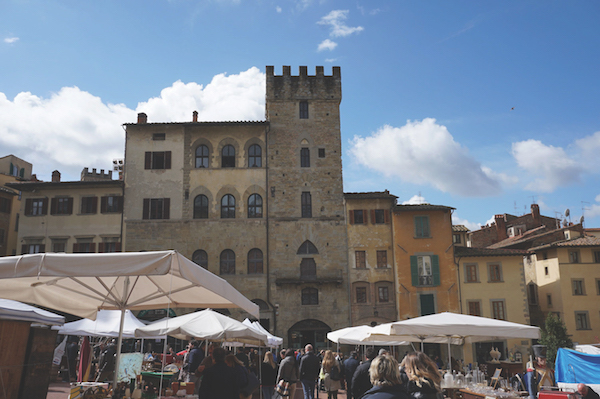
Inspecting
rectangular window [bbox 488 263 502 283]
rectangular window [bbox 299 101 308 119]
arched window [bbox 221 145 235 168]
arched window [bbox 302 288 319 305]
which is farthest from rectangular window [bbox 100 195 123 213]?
rectangular window [bbox 488 263 502 283]

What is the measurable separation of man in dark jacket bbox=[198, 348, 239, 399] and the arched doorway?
81.5 ft

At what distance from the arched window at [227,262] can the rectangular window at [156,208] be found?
4536 mm

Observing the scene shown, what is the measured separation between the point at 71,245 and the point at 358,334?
23502 mm

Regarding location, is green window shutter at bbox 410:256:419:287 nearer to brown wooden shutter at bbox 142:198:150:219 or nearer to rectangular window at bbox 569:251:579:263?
rectangular window at bbox 569:251:579:263

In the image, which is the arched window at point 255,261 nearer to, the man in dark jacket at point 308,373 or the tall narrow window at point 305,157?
the tall narrow window at point 305,157

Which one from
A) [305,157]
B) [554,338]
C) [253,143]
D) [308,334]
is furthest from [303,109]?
[554,338]

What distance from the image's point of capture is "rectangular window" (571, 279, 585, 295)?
34.9 meters

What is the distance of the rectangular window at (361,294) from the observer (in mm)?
31828

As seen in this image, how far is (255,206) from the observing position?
32.8 meters

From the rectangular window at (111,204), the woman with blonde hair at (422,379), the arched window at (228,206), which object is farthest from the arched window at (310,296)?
the woman with blonde hair at (422,379)

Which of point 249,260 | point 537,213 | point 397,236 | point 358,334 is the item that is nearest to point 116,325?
point 358,334

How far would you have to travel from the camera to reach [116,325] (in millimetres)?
15508

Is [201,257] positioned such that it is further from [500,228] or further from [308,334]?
[500,228]

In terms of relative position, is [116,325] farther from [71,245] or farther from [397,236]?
[397,236]
